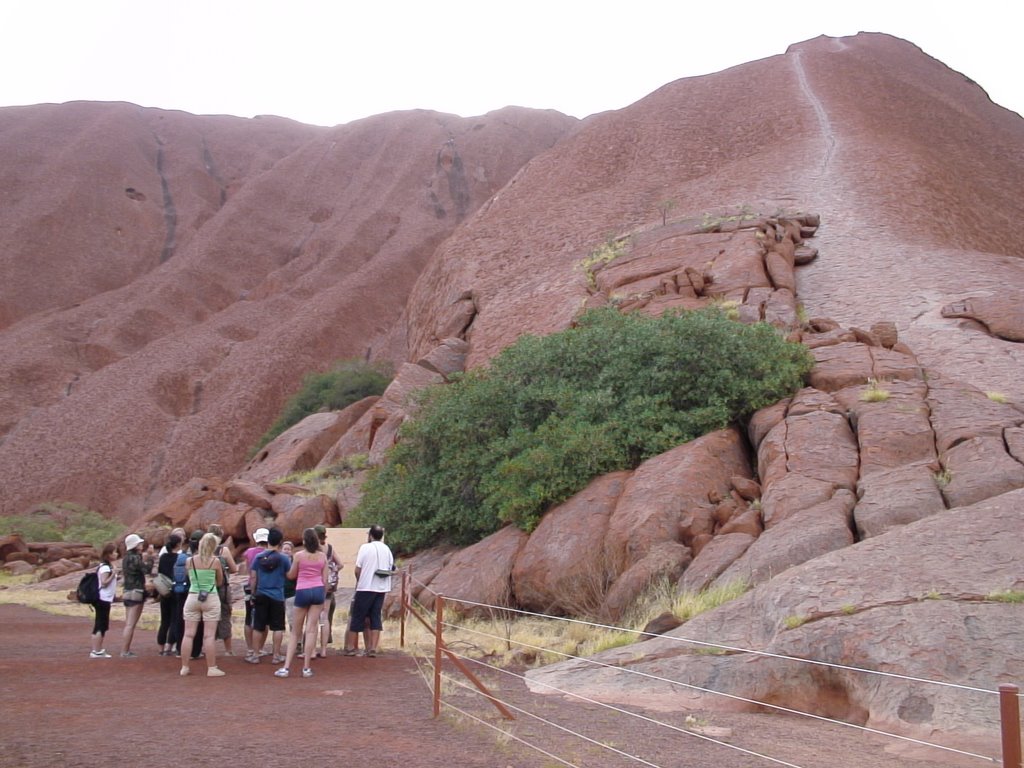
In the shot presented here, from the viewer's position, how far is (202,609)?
37.1 feet

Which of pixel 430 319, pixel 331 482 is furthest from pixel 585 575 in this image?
pixel 430 319

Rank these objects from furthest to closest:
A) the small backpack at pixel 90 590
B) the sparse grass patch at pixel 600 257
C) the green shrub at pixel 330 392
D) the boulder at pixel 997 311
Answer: the green shrub at pixel 330 392
the sparse grass patch at pixel 600 257
the boulder at pixel 997 311
the small backpack at pixel 90 590

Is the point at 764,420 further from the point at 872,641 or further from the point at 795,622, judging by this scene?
the point at 872,641

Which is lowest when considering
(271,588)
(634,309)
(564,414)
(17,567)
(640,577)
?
(17,567)

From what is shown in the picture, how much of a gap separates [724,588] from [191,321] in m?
61.5

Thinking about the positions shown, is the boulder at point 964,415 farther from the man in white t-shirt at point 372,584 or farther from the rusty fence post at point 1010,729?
the rusty fence post at point 1010,729

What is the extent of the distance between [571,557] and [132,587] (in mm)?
5972

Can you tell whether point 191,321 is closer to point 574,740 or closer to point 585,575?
point 585,575

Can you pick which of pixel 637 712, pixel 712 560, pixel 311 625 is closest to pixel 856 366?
pixel 712 560

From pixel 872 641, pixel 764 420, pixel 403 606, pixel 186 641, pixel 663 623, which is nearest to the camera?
pixel 872 641

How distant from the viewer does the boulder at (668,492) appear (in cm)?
1395

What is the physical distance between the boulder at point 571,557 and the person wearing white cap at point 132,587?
530 cm

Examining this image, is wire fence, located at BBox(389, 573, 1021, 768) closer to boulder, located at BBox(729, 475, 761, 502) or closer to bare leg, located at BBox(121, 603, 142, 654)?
bare leg, located at BBox(121, 603, 142, 654)

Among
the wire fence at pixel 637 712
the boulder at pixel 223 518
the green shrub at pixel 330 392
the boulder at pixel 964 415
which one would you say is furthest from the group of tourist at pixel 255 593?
the green shrub at pixel 330 392
